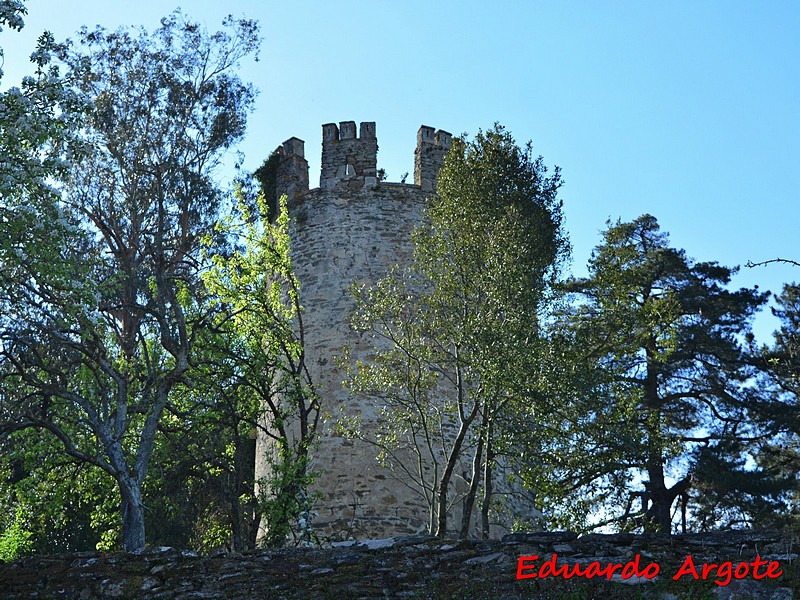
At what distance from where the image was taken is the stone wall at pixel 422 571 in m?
8.77

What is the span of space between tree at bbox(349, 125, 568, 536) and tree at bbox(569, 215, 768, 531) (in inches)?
60.5

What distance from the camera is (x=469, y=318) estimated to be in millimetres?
14375

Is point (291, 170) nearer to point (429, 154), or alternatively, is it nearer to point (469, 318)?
point (429, 154)

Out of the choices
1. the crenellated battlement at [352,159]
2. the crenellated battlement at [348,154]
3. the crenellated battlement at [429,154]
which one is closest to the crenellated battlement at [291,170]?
the crenellated battlement at [352,159]

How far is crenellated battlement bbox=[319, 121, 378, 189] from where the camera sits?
19.8 m

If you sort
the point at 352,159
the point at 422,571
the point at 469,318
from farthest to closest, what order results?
the point at 352,159 < the point at 469,318 < the point at 422,571

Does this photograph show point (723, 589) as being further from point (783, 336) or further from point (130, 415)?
point (783, 336)

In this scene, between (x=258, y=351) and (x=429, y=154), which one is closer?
(x=258, y=351)

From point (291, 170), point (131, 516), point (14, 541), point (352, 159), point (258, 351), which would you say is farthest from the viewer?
point (291, 170)

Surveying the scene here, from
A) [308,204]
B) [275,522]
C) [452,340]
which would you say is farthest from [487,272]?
[308,204]

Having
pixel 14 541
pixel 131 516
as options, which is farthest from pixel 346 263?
pixel 14 541

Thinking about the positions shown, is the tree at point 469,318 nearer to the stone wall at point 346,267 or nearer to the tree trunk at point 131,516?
the stone wall at point 346,267

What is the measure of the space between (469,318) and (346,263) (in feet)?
16.4

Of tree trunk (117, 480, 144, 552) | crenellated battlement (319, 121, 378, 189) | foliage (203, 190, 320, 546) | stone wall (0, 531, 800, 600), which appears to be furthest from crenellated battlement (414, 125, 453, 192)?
stone wall (0, 531, 800, 600)
